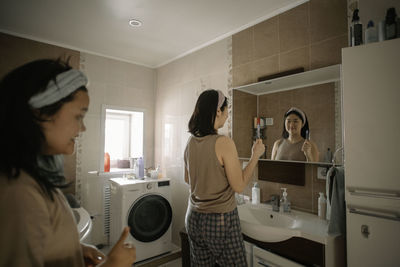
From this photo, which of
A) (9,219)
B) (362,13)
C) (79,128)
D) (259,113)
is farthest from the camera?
(259,113)

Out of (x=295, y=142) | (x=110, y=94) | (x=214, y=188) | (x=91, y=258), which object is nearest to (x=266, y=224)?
(x=295, y=142)

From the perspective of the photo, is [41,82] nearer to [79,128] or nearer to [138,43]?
[79,128]

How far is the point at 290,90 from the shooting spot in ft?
5.90

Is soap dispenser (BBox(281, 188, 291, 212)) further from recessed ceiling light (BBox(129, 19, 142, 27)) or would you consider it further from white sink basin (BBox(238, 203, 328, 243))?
recessed ceiling light (BBox(129, 19, 142, 27))

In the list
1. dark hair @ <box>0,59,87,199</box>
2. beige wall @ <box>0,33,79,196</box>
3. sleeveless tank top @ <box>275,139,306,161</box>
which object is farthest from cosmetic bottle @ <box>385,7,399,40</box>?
beige wall @ <box>0,33,79,196</box>

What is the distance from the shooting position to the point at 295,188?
68.4 inches

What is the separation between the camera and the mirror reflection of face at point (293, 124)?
1.73 metres

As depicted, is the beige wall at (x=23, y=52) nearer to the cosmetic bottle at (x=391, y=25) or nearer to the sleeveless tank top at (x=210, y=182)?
the sleeveless tank top at (x=210, y=182)

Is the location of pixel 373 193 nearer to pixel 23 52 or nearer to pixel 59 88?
pixel 59 88

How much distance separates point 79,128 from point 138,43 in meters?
2.21

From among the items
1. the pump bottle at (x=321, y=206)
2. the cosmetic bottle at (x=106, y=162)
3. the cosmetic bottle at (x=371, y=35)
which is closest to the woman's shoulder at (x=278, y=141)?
the pump bottle at (x=321, y=206)

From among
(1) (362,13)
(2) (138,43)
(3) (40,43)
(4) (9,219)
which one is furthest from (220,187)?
(3) (40,43)

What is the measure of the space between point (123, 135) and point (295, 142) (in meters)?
2.41

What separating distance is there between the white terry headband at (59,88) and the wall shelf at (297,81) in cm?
145
